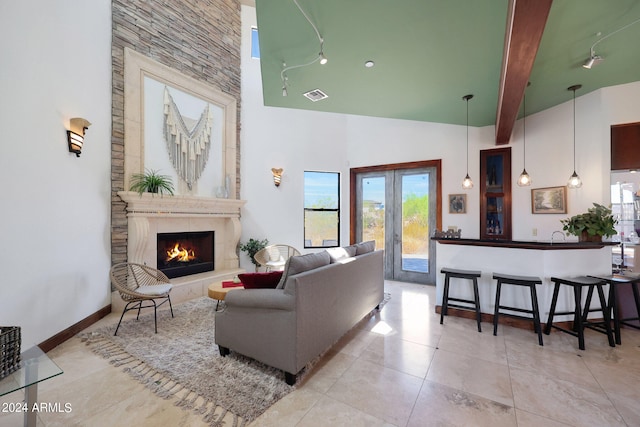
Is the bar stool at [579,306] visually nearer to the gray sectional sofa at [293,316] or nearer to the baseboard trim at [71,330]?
the gray sectional sofa at [293,316]

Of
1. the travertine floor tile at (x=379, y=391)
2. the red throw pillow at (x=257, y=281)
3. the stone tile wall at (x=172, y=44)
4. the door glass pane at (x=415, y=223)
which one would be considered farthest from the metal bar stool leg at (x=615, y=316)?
the stone tile wall at (x=172, y=44)

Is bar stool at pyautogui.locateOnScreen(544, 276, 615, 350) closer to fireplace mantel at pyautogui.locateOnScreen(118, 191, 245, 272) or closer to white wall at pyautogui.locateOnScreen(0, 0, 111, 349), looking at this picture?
fireplace mantel at pyautogui.locateOnScreen(118, 191, 245, 272)

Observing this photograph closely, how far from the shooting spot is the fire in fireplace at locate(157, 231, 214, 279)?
14.8 ft

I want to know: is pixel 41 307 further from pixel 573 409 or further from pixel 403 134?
pixel 403 134

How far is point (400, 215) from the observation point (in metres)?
5.84

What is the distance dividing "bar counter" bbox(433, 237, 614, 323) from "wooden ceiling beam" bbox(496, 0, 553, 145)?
5.90ft

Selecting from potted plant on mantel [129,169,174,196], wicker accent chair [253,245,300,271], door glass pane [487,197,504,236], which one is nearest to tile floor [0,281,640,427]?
potted plant on mantel [129,169,174,196]

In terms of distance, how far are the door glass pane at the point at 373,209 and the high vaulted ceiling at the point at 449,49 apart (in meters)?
2.24

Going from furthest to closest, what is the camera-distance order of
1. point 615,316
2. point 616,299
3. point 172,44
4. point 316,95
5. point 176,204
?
point 172,44 → point 176,204 → point 316,95 → point 616,299 → point 615,316

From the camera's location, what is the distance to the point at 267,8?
257cm

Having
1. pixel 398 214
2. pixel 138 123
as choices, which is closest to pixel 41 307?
pixel 138 123

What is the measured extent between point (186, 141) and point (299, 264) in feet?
11.7

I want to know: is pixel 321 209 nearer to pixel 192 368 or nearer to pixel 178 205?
pixel 178 205

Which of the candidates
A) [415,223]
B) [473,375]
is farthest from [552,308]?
[415,223]
